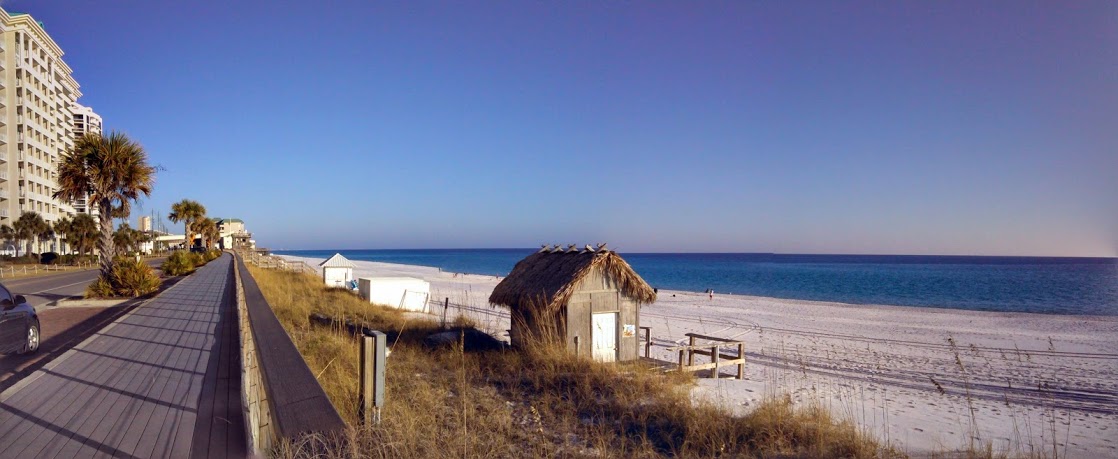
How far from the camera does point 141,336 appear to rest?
31.9 feet

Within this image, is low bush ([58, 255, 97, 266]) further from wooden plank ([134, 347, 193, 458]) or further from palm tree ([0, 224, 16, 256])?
wooden plank ([134, 347, 193, 458])

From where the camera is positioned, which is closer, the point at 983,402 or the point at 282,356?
the point at 282,356

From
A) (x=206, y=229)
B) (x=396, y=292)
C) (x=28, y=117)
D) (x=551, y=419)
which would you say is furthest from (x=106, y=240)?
(x=28, y=117)

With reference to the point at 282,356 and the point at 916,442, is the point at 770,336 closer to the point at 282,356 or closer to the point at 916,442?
the point at 916,442

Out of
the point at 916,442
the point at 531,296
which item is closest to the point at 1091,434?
the point at 916,442

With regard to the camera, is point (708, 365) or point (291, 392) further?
point (708, 365)

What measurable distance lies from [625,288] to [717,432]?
255 inches

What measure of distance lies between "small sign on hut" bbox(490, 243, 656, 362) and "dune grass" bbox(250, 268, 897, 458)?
7.25ft

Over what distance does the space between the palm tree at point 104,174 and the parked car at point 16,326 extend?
35.7 feet

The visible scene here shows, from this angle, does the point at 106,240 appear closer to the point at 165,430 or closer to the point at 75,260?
the point at 165,430

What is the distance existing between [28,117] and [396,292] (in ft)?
195

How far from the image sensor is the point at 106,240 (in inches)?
739

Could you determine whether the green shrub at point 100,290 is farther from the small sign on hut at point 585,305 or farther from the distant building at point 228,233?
the distant building at point 228,233

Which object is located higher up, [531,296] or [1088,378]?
[531,296]
